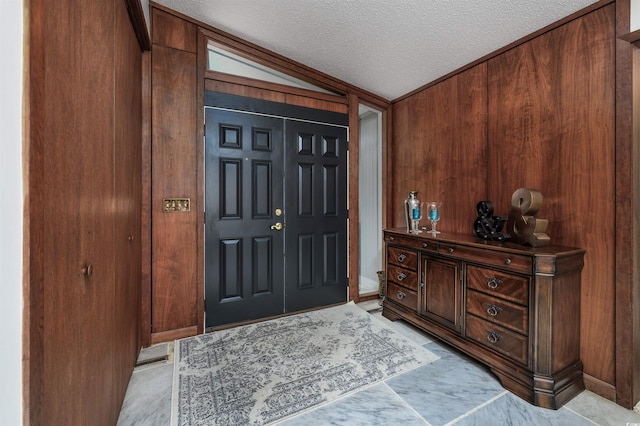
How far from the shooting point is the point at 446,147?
9.25 feet

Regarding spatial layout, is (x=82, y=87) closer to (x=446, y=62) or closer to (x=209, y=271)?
(x=209, y=271)

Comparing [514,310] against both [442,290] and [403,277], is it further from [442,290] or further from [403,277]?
[403,277]

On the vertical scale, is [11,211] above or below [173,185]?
below

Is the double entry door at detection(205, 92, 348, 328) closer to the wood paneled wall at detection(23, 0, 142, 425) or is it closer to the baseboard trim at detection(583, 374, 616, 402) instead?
the wood paneled wall at detection(23, 0, 142, 425)

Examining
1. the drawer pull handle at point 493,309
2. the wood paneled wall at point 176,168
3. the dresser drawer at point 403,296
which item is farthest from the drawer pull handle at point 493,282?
the wood paneled wall at point 176,168

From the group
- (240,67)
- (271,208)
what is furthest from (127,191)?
(240,67)

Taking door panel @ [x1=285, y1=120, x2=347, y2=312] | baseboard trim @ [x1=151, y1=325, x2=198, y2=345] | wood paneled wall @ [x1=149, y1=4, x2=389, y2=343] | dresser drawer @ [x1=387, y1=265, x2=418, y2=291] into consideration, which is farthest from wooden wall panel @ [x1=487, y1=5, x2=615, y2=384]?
baseboard trim @ [x1=151, y1=325, x2=198, y2=345]

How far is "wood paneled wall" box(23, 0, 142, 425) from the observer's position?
2.29 feet

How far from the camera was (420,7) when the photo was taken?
1.97 meters

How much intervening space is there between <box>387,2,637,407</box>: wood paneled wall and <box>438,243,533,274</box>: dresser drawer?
1.59 feet

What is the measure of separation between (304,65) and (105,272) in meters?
2.66

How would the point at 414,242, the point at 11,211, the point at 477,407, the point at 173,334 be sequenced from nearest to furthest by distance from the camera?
the point at 11,211, the point at 477,407, the point at 173,334, the point at 414,242

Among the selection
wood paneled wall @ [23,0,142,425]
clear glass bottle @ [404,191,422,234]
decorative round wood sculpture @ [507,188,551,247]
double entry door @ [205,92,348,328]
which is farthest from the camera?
clear glass bottle @ [404,191,422,234]

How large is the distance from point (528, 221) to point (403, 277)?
1140 mm
